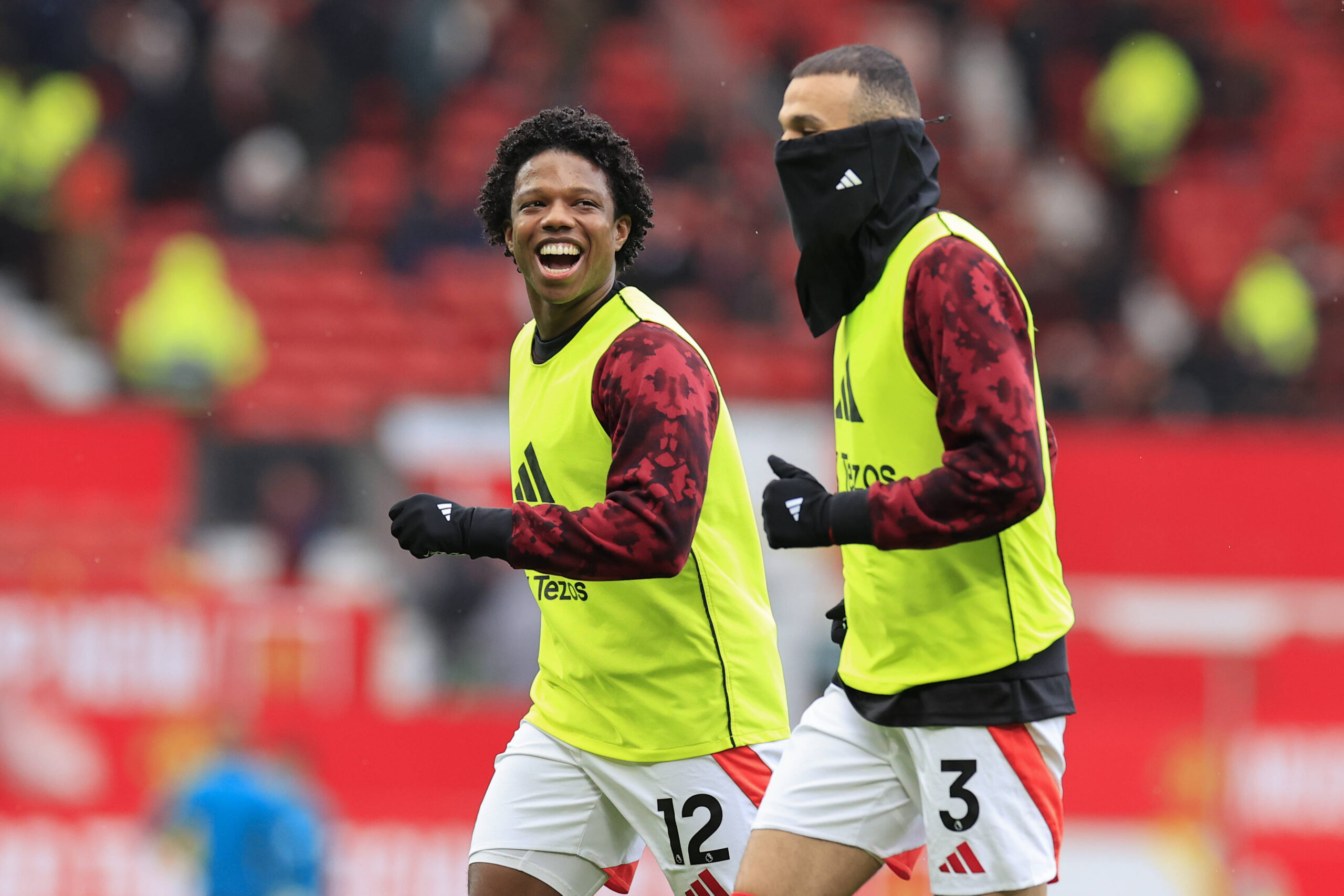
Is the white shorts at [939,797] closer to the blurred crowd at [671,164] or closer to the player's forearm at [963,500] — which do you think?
the player's forearm at [963,500]

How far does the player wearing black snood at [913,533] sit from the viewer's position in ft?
10.8

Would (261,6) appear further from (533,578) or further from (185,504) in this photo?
(533,578)

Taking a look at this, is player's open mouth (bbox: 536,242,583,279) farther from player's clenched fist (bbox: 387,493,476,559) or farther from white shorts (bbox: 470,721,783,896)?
white shorts (bbox: 470,721,783,896)

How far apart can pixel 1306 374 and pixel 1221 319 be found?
75 cm

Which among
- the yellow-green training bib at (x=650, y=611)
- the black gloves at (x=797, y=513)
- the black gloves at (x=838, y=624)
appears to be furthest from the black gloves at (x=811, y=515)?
the black gloves at (x=838, y=624)

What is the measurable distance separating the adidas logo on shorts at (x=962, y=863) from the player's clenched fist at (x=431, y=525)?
3.76 feet

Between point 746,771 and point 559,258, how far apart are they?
3.92 feet

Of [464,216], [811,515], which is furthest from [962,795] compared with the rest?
[464,216]

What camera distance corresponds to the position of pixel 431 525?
3469 mm

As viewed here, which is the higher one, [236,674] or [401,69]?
[401,69]

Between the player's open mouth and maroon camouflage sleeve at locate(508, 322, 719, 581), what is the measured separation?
12.1 inches

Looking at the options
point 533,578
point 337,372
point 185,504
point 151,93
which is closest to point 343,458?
point 185,504

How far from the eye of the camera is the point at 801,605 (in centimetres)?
1005

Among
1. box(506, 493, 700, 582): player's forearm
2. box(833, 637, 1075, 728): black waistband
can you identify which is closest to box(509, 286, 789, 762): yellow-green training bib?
box(506, 493, 700, 582): player's forearm
